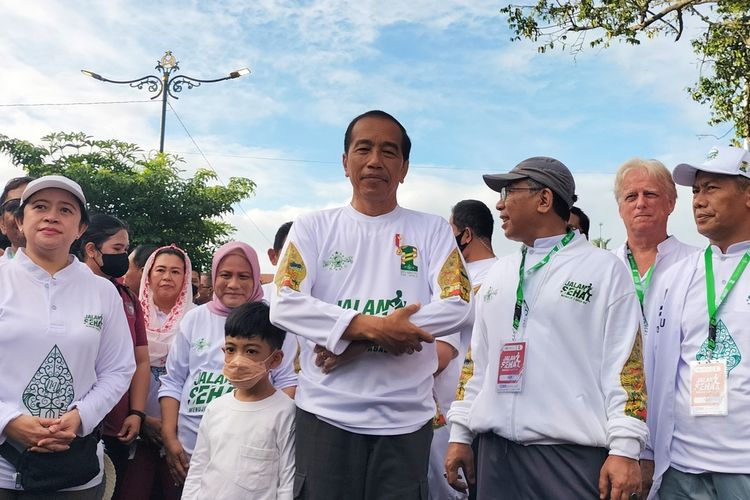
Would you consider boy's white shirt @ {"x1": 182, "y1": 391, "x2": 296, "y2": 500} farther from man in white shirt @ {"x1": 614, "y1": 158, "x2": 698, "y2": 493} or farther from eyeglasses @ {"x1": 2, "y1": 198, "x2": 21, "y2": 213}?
man in white shirt @ {"x1": 614, "y1": 158, "x2": 698, "y2": 493}

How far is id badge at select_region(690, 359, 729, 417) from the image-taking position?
9.91ft

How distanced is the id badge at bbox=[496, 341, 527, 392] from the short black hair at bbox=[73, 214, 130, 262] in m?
2.96

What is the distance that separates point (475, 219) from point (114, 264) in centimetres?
245

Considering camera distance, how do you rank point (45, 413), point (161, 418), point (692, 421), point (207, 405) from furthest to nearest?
1. point (161, 418)
2. point (207, 405)
3. point (45, 413)
4. point (692, 421)

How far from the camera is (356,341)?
2924 mm

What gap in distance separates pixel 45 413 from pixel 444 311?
1.89m

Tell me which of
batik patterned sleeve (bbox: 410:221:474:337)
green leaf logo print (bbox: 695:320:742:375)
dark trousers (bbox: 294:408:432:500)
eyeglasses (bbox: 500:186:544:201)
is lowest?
dark trousers (bbox: 294:408:432:500)

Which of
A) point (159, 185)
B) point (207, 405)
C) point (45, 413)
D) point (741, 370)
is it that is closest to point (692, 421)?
point (741, 370)

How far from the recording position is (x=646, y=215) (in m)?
4.32

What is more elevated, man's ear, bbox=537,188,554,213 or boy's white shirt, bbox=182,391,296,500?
man's ear, bbox=537,188,554,213

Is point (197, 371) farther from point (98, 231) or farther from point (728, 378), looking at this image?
point (728, 378)

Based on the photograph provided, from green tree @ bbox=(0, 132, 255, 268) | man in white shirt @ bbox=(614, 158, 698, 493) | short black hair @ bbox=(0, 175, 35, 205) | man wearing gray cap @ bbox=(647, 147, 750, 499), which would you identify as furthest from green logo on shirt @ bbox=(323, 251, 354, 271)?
green tree @ bbox=(0, 132, 255, 268)

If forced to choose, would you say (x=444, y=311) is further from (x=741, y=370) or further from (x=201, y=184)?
(x=201, y=184)

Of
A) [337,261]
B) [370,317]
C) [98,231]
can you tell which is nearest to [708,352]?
[370,317]
